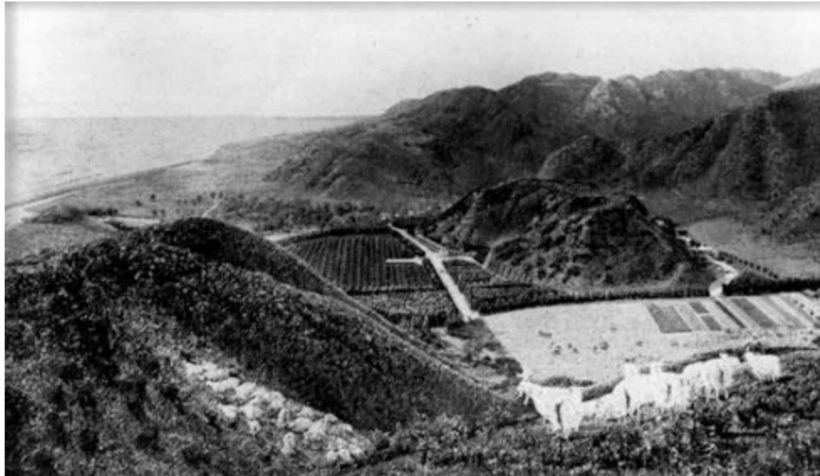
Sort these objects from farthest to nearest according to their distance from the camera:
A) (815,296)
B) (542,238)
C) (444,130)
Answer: (444,130), (542,238), (815,296)

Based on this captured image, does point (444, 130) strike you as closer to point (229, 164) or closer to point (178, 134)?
point (229, 164)

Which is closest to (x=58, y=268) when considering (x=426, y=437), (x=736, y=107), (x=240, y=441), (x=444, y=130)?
(x=240, y=441)

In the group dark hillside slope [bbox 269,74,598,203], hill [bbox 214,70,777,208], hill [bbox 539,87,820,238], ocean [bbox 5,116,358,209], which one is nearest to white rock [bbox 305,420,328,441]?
ocean [bbox 5,116,358,209]

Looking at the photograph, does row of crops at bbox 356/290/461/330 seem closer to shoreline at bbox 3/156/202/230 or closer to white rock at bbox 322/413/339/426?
shoreline at bbox 3/156/202/230

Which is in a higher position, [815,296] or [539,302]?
[815,296]

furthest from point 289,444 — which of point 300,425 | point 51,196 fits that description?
point 51,196

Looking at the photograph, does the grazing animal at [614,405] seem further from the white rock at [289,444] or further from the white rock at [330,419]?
the white rock at [289,444]
